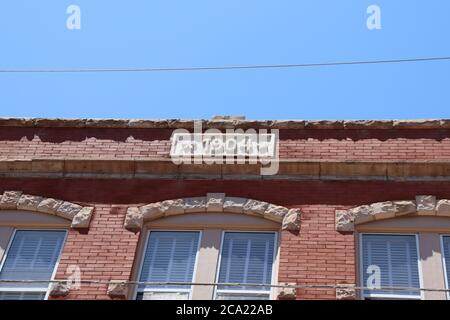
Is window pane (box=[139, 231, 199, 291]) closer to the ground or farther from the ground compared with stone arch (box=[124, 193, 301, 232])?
closer to the ground

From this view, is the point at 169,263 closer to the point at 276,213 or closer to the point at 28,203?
the point at 276,213

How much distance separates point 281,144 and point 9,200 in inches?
177

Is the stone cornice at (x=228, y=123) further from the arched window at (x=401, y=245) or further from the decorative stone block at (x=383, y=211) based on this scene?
the decorative stone block at (x=383, y=211)

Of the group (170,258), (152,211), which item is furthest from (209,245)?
(152,211)

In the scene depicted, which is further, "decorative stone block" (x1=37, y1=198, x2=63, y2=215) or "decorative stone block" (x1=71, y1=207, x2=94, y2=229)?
"decorative stone block" (x1=37, y1=198, x2=63, y2=215)

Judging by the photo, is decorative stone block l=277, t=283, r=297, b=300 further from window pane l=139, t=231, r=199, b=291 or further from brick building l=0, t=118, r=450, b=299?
window pane l=139, t=231, r=199, b=291

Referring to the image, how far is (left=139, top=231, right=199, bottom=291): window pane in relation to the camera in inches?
366

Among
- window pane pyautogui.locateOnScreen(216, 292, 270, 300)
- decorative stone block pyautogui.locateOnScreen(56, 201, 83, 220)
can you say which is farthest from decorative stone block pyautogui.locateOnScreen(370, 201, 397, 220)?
decorative stone block pyautogui.locateOnScreen(56, 201, 83, 220)

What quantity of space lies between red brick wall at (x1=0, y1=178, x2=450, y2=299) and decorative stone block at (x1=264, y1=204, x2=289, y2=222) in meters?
0.22

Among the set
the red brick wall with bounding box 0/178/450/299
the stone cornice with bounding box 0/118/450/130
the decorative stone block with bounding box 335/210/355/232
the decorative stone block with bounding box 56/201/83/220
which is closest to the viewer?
the red brick wall with bounding box 0/178/450/299
